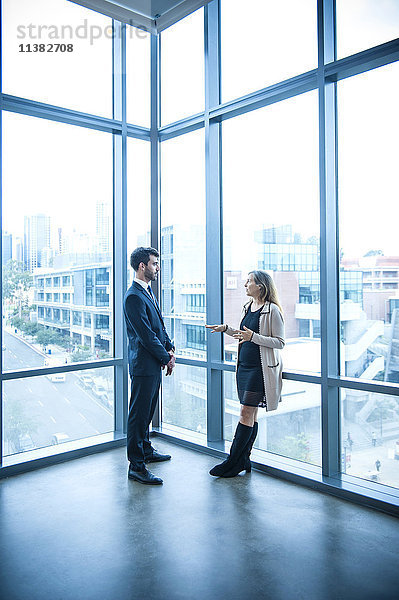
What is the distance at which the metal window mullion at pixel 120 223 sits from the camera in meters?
4.56

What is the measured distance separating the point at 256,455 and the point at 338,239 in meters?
1.79

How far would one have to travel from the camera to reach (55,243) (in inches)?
167

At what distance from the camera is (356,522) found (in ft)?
9.81

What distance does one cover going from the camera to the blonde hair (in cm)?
370

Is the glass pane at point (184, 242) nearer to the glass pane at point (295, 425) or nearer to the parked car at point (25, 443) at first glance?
the glass pane at point (295, 425)

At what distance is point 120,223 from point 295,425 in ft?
7.69

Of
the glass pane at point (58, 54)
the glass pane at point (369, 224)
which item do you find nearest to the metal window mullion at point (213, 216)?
the glass pane at point (58, 54)

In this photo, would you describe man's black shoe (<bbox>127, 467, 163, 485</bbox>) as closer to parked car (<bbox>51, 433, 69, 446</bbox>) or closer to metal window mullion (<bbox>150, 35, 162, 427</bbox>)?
parked car (<bbox>51, 433, 69, 446</bbox>)

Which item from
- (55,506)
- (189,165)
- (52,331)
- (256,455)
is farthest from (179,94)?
(55,506)

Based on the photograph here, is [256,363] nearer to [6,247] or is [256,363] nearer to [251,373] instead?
[251,373]

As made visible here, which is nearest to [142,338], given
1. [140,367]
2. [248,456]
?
[140,367]

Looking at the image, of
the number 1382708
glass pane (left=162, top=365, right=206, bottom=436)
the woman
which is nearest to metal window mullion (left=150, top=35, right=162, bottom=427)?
→ glass pane (left=162, top=365, right=206, bottom=436)

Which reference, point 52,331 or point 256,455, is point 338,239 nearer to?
point 256,455

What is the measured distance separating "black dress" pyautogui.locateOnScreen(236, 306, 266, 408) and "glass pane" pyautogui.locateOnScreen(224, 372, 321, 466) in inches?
11.2
